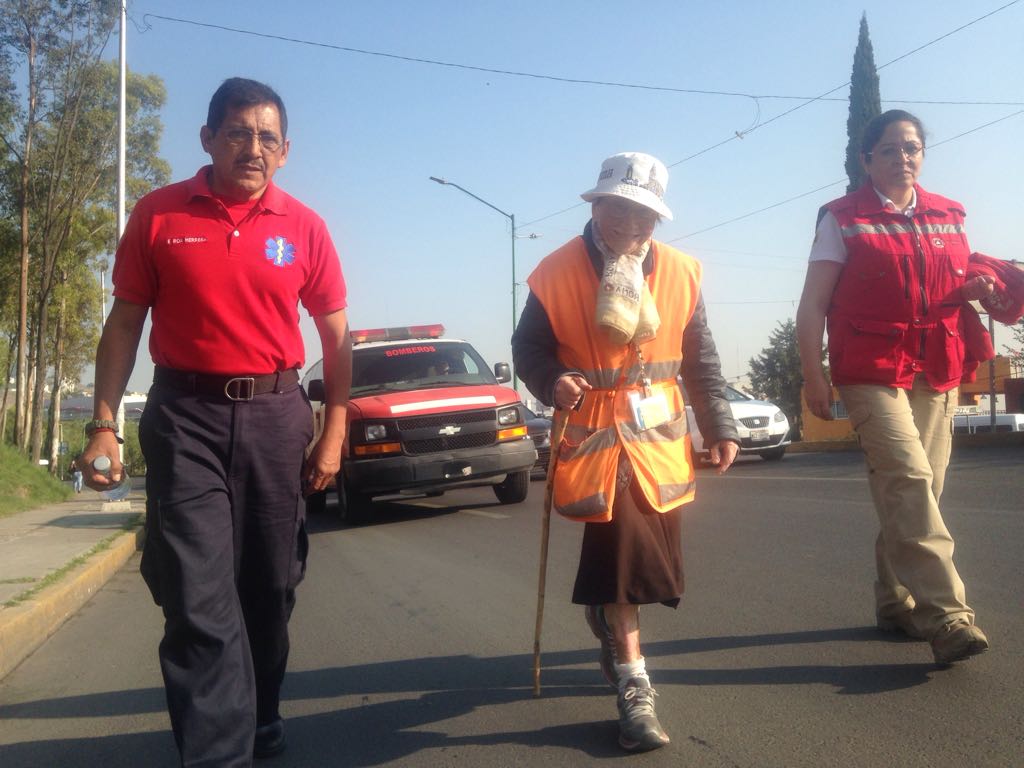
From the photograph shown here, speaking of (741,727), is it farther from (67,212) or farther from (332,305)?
(67,212)

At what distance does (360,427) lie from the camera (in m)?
11.4

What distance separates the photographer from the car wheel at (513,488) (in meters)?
12.6

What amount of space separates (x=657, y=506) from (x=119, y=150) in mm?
20140

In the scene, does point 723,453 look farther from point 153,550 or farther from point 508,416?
point 508,416

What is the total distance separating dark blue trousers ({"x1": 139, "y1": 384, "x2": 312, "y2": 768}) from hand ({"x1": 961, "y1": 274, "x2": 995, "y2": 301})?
2593 mm

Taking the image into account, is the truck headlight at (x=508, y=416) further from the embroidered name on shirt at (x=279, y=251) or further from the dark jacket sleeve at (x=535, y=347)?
the embroidered name on shirt at (x=279, y=251)

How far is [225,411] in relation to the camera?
3.31 m

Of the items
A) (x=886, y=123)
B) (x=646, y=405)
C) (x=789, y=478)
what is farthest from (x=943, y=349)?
(x=789, y=478)

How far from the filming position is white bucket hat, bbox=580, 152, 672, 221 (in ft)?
11.7

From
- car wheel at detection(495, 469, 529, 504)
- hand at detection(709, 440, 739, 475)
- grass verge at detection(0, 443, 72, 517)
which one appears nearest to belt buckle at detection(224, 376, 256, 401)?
hand at detection(709, 440, 739, 475)

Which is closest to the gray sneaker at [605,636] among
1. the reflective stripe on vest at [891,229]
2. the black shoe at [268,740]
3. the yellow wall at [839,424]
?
the black shoe at [268,740]

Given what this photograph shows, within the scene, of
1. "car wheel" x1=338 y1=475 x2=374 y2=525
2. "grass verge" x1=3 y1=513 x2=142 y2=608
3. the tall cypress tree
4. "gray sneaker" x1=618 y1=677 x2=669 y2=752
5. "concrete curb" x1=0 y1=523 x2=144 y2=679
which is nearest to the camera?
"gray sneaker" x1=618 y1=677 x2=669 y2=752

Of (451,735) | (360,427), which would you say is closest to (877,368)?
(451,735)

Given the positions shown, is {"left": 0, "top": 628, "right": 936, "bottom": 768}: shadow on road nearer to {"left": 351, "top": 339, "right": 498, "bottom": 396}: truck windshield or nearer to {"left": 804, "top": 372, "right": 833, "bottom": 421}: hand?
{"left": 804, "top": 372, "right": 833, "bottom": 421}: hand
